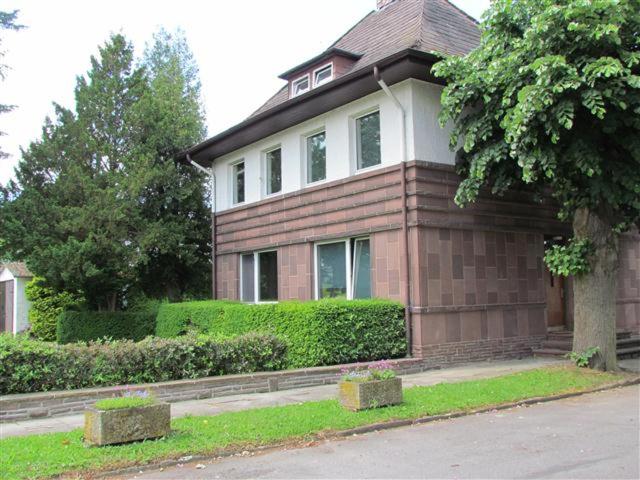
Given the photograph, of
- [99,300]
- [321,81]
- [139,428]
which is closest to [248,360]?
[139,428]

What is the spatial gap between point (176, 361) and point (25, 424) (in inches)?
98.6

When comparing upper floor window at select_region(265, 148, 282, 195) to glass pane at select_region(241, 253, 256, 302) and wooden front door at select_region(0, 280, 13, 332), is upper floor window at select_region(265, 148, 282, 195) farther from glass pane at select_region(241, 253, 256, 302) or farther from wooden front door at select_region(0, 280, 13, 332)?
wooden front door at select_region(0, 280, 13, 332)

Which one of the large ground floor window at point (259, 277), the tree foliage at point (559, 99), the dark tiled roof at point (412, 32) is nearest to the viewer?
the tree foliage at point (559, 99)

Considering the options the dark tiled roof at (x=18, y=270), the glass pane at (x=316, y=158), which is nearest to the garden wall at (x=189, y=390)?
the glass pane at (x=316, y=158)

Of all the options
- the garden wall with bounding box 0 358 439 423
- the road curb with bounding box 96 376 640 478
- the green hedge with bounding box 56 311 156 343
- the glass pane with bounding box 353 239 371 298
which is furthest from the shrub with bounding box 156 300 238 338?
the road curb with bounding box 96 376 640 478

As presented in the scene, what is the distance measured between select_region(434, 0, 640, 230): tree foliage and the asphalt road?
4067 mm

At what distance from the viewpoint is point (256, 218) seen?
671 inches

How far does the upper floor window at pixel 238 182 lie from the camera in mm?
18516

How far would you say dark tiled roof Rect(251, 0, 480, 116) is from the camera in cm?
1359

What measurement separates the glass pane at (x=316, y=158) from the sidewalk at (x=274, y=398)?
580cm

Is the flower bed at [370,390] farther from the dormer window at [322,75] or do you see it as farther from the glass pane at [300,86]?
the glass pane at [300,86]

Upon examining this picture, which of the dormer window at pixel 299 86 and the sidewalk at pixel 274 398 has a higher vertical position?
the dormer window at pixel 299 86

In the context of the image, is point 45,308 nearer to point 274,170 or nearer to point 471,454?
point 274,170

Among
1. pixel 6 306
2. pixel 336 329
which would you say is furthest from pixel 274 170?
pixel 6 306
